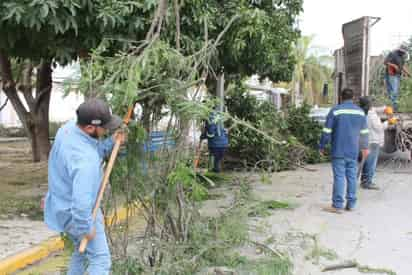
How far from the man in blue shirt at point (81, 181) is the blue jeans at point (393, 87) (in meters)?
9.39

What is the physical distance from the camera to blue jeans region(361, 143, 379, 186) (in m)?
9.59

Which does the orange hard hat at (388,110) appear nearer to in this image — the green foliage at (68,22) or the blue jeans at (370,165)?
the blue jeans at (370,165)

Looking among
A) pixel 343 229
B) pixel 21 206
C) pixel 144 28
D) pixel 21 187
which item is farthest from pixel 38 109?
pixel 343 229

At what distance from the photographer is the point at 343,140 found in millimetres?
7508

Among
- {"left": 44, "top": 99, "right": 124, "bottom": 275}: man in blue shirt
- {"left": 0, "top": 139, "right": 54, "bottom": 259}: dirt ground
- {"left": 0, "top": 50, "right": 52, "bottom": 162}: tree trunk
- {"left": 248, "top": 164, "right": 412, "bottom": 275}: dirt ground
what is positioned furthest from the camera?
{"left": 0, "top": 50, "right": 52, "bottom": 162}: tree trunk

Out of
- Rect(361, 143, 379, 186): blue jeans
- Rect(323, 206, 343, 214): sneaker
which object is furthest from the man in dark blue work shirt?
Rect(323, 206, 343, 214): sneaker

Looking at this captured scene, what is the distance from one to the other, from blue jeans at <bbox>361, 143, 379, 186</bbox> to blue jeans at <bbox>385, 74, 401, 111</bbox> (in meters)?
2.69

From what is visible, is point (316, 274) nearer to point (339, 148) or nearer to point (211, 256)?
point (211, 256)

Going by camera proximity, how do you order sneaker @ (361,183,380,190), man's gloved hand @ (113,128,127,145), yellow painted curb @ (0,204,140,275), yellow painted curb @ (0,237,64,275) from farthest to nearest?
sneaker @ (361,183,380,190)
yellow painted curb @ (0,237,64,275)
yellow painted curb @ (0,204,140,275)
man's gloved hand @ (113,128,127,145)

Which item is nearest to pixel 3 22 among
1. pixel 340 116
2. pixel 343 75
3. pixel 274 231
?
pixel 274 231

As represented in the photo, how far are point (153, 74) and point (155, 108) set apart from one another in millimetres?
336

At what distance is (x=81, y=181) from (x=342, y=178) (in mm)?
5008

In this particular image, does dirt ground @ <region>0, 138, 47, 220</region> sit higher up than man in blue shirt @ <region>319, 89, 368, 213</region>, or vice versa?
man in blue shirt @ <region>319, 89, 368, 213</region>

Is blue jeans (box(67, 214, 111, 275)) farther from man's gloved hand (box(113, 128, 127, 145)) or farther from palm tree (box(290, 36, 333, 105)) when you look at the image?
palm tree (box(290, 36, 333, 105))
